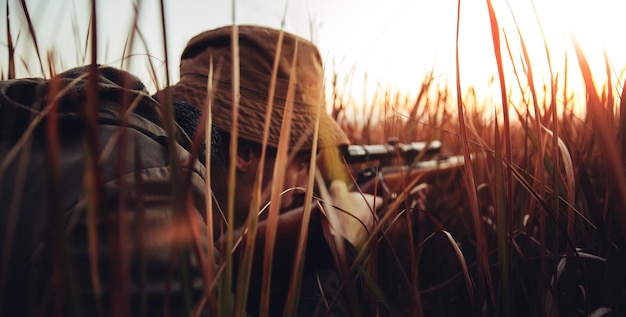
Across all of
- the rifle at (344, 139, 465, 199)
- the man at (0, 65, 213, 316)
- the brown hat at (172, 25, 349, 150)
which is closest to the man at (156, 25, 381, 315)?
the brown hat at (172, 25, 349, 150)

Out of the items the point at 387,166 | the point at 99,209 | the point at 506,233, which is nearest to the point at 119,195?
the point at 99,209

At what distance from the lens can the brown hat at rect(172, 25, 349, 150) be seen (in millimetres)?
1675

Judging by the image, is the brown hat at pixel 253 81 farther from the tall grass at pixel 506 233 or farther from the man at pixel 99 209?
the man at pixel 99 209

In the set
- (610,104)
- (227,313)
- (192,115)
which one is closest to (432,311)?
(610,104)

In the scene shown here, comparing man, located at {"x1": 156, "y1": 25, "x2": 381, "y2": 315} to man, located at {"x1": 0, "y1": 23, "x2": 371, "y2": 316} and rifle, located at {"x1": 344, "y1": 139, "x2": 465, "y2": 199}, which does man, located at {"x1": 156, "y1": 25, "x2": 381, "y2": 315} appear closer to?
man, located at {"x1": 0, "y1": 23, "x2": 371, "y2": 316}

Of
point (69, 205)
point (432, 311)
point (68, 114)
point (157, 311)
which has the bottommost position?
point (432, 311)

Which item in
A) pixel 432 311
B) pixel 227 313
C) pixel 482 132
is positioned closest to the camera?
pixel 227 313

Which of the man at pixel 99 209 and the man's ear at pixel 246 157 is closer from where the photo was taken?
the man at pixel 99 209

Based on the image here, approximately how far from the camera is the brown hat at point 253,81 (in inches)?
65.9

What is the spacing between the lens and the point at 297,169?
2.00 metres

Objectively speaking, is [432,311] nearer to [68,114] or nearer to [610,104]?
[610,104]

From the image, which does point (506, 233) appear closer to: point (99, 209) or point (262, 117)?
point (99, 209)

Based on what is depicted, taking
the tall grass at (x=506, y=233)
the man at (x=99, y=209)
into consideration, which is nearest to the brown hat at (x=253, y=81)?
the tall grass at (x=506, y=233)

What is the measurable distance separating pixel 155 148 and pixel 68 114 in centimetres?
15
